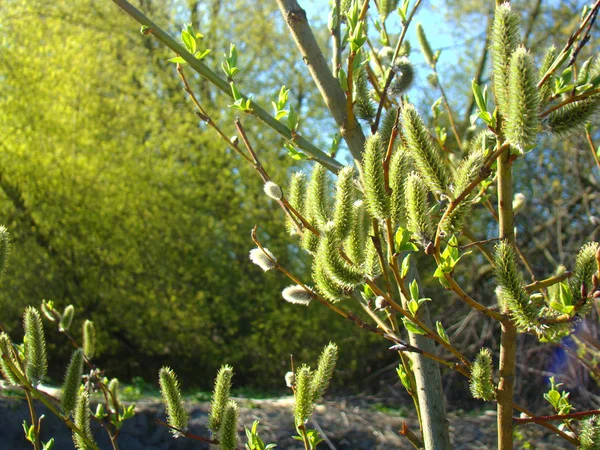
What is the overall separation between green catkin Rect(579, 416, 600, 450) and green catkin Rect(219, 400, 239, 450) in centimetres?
58

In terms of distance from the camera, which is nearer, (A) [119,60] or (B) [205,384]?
(B) [205,384]

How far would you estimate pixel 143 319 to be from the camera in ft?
19.9

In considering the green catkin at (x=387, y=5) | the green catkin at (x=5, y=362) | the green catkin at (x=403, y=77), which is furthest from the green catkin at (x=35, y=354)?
the green catkin at (x=387, y=5)

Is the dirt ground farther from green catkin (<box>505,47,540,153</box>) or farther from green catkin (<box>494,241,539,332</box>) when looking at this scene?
green catkin (<box>505,47,540,153</box>)

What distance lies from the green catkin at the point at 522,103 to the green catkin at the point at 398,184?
0.61 ft

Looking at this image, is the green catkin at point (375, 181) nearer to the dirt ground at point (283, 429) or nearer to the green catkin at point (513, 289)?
the green catkin at point (513, 289)

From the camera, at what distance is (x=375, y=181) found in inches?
37.4

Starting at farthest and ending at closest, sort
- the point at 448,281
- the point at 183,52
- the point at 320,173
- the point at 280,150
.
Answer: the point at 280,150, the point at 183,52, the point at 320,173, the point at 448,281

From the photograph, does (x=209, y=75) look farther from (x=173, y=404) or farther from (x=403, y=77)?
(x=173, y=404)

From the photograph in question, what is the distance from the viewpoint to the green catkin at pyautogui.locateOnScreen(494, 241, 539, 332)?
901 mm

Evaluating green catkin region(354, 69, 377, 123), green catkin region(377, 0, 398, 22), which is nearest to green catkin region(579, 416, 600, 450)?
green catkin region(354, 69, 377, 123)

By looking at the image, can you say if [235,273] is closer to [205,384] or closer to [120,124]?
[205,384]

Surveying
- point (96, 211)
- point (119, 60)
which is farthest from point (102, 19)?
point (96, 211)

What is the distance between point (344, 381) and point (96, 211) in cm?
278
